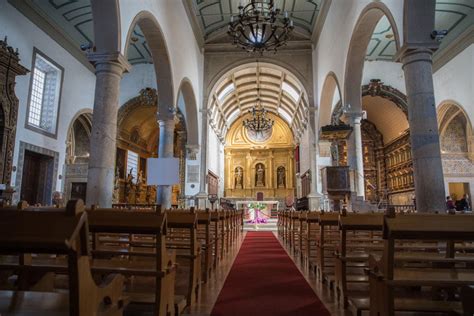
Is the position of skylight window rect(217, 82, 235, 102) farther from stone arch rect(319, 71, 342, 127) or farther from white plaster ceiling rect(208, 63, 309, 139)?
stone arch rect(319, 71, 342, 127)

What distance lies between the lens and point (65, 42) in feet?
35.9

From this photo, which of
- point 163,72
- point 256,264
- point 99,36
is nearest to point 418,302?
point 256,264

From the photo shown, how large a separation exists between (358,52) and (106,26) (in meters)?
6.65

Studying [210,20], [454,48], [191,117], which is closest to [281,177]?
[191,117]

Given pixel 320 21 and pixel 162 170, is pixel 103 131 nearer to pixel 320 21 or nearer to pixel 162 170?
pixel 162 170

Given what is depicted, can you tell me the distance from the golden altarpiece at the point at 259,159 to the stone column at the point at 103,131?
61.3 ft

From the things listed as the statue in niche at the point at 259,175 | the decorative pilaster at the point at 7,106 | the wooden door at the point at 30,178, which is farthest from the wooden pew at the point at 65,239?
the statue in niche at the point at 259,175

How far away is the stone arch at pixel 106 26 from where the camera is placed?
6145 mm

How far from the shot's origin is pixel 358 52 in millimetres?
9148

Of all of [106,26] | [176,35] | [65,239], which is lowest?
[65,239]

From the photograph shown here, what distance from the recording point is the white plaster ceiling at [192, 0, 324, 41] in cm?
1283

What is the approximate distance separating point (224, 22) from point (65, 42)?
264 inches

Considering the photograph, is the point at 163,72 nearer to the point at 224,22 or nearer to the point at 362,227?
the point at 224,22

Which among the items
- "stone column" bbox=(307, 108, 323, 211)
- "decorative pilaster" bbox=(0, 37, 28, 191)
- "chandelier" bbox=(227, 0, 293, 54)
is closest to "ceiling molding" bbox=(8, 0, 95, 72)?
"decorative pilaster" bbox=(0, 37, 28, 191)
